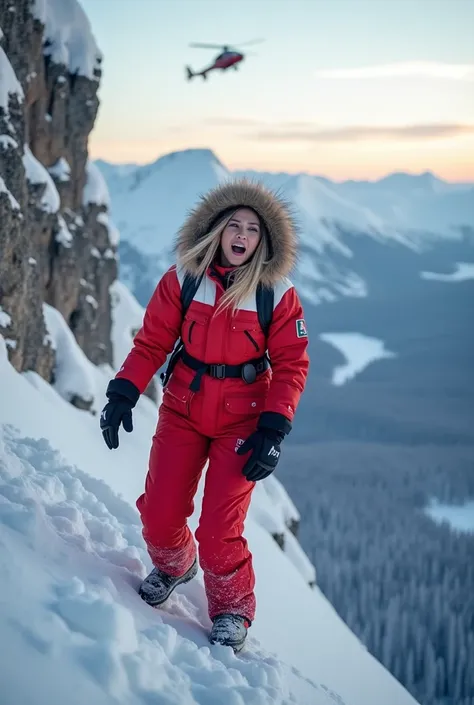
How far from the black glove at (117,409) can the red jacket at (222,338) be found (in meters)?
0.07

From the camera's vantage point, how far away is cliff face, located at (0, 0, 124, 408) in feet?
34.5

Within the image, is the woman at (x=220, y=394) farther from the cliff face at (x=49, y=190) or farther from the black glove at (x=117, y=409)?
the cliff face at (x=49, y=190)

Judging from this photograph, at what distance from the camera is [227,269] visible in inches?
167

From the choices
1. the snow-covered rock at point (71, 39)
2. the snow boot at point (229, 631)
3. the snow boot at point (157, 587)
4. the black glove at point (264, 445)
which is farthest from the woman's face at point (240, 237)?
the snow-covered rock at point (71, 39)

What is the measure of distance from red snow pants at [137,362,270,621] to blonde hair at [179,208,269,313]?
55 cm

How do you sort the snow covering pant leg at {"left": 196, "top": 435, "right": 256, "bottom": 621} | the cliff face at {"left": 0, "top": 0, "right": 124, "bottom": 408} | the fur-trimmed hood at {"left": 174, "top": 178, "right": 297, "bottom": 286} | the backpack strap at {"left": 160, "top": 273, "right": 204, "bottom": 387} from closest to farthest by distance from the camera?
the snow covering pant leg at {"left": 196, "top": 435, "right": 256, "bottom": 621} < the backpack strap at {"left": 160, "top": 273, "right": 204, "bottom": 387} < the fur-trimmed hood at {"left": 174, "top": 178, "right": 297, "bottom": 286} < the cliff face at {"left": 0, "top": 0, "right": 124, "bottom": 408}

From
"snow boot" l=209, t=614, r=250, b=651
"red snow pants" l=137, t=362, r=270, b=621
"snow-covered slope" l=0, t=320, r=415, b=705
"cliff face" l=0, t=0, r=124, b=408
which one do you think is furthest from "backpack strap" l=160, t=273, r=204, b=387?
"cliff face" l=0, t=0, r=124, b=408

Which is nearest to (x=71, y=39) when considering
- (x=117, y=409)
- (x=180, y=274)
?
(x=180, y=274)

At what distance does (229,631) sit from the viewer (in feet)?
12.8

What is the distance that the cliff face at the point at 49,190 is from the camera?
34.5ft

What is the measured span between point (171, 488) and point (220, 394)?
2.17ft

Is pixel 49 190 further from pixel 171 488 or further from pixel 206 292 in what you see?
pixel 171 488

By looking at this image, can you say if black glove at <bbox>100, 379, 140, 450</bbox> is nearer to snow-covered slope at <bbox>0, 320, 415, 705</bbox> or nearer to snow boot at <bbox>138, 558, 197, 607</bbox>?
snow-covered slope at <bbox>0, 320, 415, 705</bbox>

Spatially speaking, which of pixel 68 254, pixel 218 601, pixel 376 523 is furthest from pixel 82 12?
pixel 376 523
